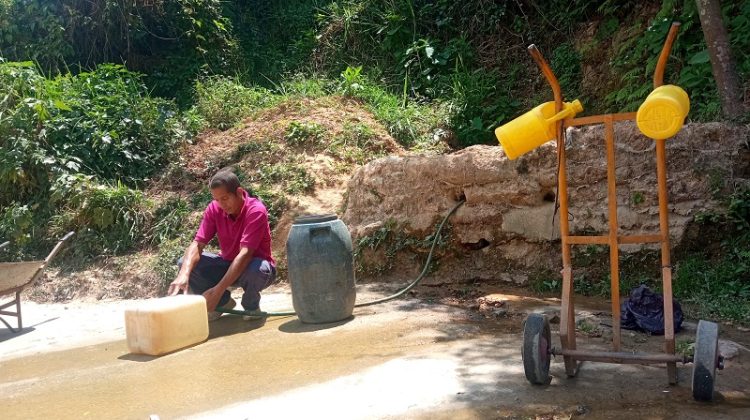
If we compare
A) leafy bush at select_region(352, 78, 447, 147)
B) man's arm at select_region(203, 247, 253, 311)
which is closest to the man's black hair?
man's arm at select_region(203, 247, 253, 311)

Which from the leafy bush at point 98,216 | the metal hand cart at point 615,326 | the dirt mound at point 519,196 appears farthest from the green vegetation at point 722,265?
the leafy bush at point 98,216

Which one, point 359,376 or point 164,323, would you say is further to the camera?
point 164,323

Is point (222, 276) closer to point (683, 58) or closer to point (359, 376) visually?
point (359, 376)

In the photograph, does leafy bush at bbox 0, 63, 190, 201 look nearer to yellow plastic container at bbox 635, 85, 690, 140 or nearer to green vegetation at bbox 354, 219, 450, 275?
green vegetation at bbox 354, 219, 450, 275

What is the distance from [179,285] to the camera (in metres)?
4.51

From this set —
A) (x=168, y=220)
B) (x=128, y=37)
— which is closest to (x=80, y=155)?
(x=168, y=220)

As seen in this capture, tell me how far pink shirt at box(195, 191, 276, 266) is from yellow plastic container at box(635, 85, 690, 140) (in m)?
2.71

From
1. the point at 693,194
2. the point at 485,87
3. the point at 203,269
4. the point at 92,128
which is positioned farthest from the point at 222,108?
the point at 693,194

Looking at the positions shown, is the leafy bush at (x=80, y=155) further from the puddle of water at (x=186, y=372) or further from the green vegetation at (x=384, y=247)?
the puddle of water at (x=186, y=372)

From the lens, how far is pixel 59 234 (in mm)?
7395

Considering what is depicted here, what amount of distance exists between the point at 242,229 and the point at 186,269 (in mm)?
485

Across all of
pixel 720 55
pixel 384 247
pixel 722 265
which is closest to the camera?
pixel 722 265

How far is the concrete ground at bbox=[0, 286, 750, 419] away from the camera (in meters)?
2.89

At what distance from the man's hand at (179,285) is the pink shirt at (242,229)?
1.05 feet
